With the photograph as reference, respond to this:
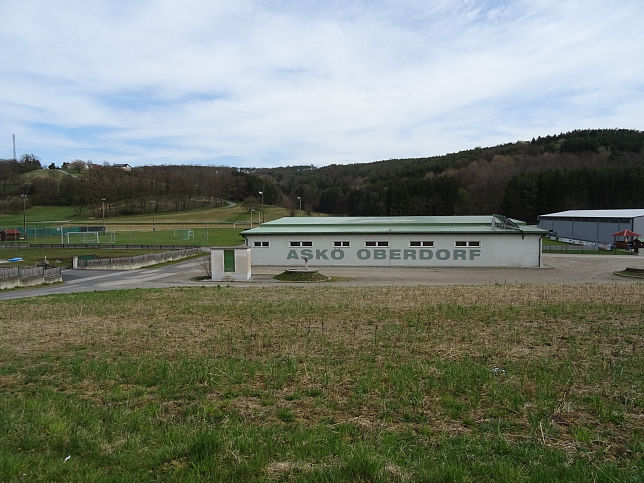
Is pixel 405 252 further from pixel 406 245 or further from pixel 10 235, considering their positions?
pixel 10 235

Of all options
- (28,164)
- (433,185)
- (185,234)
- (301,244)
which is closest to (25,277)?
(301,244)

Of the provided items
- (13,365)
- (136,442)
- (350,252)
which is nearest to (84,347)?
(13,365)

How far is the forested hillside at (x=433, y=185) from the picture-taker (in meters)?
99.6

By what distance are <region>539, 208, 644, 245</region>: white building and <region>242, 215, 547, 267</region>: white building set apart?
85.6 ft

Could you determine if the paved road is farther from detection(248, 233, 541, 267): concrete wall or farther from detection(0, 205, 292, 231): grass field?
detection(0, 205, 292, 231): grass field

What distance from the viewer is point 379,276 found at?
3353 centimetres

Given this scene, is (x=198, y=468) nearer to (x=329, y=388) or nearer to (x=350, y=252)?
(x=329, y=388)

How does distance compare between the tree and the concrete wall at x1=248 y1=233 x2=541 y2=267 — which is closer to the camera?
the concrete wall at x1=248 y1=233 x2=541 y2=267

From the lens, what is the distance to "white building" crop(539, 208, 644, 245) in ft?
200

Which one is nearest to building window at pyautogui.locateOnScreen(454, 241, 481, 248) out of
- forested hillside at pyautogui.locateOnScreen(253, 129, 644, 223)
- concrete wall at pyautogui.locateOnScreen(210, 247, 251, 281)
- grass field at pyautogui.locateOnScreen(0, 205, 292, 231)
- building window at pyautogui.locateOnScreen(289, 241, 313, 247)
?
building window at pyautogui.locateOnScreen(289, 241, 313, 247)

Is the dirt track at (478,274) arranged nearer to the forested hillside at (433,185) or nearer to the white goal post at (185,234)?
the white goal post at (185,234)

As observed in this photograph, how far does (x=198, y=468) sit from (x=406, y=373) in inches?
170

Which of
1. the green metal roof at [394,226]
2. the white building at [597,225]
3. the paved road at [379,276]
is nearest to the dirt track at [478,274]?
the paved road at [379,276]

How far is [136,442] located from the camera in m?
5.15
